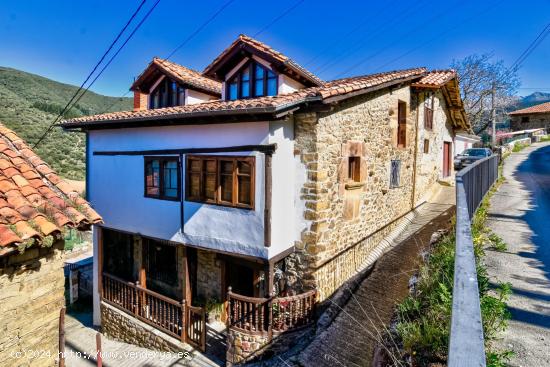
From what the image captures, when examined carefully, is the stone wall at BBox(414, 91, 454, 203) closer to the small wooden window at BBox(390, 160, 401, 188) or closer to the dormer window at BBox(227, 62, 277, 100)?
the small wooden window at BBox(390, 160, 401, 188)

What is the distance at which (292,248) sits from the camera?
27.0 feet

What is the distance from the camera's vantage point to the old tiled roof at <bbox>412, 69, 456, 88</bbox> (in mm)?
12106

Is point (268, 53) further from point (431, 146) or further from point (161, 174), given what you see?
point (431, 146)

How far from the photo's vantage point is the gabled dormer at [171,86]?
11195 mm

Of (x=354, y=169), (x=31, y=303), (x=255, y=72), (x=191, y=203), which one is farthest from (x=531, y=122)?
(x=31, y=303)

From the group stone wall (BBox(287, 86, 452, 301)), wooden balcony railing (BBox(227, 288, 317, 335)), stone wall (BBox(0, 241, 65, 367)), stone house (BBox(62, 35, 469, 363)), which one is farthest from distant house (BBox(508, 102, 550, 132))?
stone wall (BBox(0, 241, 65, 367))

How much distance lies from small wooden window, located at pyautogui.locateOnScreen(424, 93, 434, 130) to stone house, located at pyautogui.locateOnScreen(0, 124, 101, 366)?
13.6 meters

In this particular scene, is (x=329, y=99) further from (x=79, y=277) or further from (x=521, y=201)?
(x=79, y=277)

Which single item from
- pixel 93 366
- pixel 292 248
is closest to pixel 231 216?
pixel 292 248

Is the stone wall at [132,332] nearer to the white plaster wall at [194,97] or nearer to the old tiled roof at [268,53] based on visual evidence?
the white plaster wall at [194,97]

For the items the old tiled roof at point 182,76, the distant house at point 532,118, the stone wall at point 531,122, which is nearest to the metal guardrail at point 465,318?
the old tiled roof at point 182,76

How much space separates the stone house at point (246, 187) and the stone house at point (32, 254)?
12.5 ft

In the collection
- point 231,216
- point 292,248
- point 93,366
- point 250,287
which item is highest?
point 231,216

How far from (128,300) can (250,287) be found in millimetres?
4290
